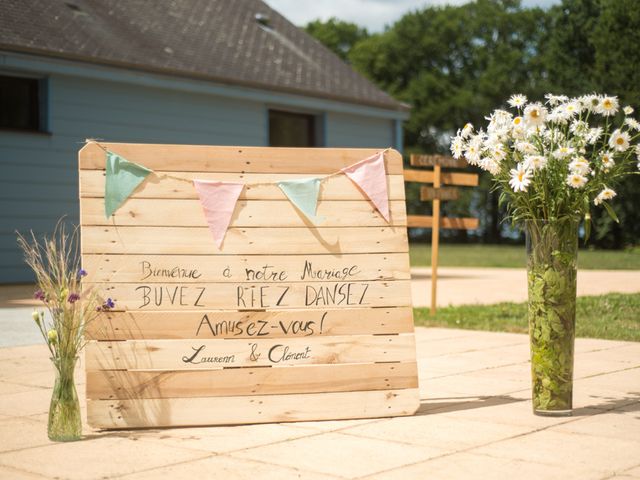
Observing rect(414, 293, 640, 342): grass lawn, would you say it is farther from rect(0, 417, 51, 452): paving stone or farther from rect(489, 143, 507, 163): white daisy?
rect(0, 417, 51, 452): paving stone

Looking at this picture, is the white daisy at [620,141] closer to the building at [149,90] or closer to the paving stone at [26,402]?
the paving stone at [26,402]

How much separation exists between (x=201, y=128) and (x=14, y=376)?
1157 centimetres

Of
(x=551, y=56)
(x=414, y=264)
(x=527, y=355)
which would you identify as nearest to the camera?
(x=527, y=355)

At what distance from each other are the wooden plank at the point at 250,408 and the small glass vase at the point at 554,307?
2.45 feet

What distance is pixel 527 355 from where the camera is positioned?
26.3 ft

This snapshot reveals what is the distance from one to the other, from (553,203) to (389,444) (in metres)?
1.65

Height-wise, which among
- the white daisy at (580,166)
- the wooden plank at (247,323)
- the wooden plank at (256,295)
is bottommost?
the wooden plank at (247,323)

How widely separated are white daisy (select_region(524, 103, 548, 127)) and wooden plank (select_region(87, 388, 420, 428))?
166 centimetres

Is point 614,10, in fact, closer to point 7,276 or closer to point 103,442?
point 7,276

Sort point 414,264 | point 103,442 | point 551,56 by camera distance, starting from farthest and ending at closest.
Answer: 1. point 551,56
2. point 414,264
3. point 103,442

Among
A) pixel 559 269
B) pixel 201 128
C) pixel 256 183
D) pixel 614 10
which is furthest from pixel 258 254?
pixel 614 10

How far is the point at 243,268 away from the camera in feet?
17.9

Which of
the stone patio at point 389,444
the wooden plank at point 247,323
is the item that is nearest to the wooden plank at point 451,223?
the stone patio at point 389,444

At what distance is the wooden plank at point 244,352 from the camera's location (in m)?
5.25
